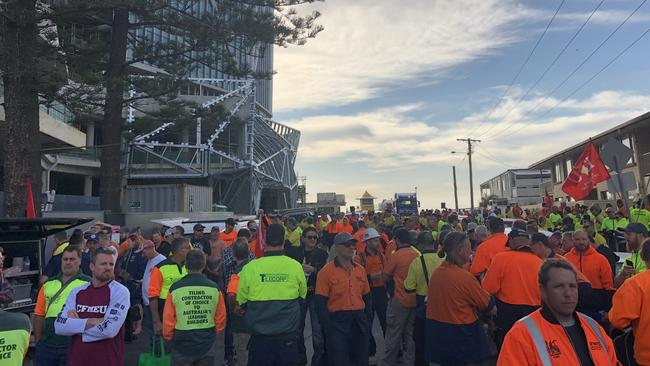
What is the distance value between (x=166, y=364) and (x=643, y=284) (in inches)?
163

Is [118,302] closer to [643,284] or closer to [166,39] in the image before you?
[643,284]

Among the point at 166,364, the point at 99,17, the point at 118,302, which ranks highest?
the point at 99,17

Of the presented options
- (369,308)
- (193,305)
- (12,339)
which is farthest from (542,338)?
(369,308)

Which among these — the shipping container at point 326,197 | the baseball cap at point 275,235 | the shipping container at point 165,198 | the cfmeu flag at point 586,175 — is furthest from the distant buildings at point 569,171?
the shipping container at point 326,197

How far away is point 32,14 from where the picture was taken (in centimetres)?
1041

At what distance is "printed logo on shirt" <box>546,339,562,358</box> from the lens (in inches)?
87.9

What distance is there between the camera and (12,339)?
2.79 metres

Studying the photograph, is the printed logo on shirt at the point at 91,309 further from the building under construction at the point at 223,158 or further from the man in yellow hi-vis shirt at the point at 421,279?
the building under construction at the point at 223,158

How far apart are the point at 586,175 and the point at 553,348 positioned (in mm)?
11160

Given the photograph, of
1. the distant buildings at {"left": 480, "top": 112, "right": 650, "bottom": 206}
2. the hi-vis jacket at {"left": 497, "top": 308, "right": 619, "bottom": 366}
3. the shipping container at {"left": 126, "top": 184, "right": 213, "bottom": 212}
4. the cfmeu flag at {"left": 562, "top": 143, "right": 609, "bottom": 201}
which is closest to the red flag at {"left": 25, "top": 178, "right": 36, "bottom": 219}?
the hi-vis jacket at {"left": 497, "top": 308, "right": 619, "bottom": 366}

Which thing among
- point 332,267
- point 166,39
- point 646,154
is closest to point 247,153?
point 166,39

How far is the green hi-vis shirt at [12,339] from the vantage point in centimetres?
276

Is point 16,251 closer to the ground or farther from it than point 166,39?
closer to the ground

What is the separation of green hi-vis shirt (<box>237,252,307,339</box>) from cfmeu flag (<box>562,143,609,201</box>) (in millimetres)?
9562
